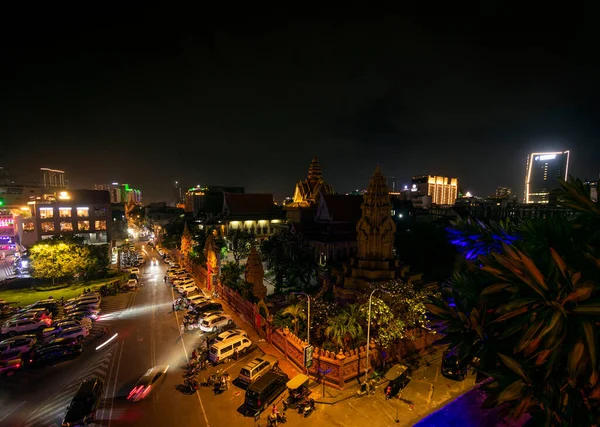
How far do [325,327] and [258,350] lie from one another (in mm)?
5518

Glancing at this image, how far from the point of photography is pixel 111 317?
26.2 m

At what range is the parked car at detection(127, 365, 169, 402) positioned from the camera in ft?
49.6

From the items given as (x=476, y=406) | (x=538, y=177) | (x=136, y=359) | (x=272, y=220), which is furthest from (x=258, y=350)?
(x=538, y=177)

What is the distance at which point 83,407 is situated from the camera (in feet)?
43.9

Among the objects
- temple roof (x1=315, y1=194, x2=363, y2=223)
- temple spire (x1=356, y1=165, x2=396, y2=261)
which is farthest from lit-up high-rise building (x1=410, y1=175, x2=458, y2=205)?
temple spire (x1=356, y1=165, x2=396, y2=261)

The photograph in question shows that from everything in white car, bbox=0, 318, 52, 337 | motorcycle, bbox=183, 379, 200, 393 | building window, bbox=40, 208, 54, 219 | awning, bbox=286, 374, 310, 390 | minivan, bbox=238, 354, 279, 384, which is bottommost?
white car, bbox=0, 318, 52, 337

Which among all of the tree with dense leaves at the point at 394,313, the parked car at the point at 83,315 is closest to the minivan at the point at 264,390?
the tree with dense leaves at the point at 394,313

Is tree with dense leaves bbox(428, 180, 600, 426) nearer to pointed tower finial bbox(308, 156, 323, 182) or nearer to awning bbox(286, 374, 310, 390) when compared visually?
awning bbox(286, 374, 310, 390)

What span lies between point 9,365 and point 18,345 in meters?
2.23

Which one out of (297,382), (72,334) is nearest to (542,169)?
(297,382)

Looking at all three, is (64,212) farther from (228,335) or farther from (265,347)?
(265,347)

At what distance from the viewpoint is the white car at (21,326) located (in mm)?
22763

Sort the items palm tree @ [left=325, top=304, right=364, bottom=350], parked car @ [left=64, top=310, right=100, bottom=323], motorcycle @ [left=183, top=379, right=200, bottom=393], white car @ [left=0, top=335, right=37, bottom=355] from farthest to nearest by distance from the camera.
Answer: parked car @ [left=64, top=310, right=100, bottom=323], white car @ [left=0, top=335, right=37, bottom=355], palm tree @ [left=325, top=304, right=364, bottom=350], motorcycle @ [left=183, top=379, right=200, bottom=393]

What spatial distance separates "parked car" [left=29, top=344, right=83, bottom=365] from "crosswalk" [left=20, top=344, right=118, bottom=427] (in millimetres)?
2028
